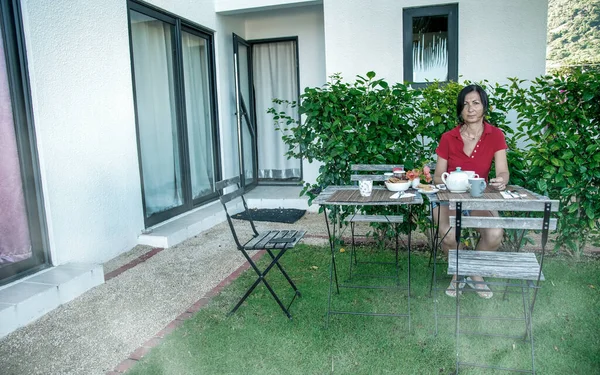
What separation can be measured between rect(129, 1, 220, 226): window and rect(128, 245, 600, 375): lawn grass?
2238 mm

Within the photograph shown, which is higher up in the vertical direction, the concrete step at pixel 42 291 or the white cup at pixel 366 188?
the white cup at pixel 366 188

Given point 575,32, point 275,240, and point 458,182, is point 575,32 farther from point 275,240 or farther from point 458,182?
point 275,240

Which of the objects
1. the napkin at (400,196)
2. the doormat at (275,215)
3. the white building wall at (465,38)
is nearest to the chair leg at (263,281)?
the napkin at (400,196)

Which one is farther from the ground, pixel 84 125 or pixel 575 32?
pixel 575 32

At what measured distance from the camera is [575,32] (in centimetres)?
2077

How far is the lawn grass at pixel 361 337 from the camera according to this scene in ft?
8.25

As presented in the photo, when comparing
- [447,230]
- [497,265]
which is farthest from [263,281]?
[497,265]

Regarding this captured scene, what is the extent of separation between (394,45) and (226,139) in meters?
2.70

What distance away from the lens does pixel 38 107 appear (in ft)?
12.0

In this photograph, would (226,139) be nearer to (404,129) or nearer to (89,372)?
(404,129)

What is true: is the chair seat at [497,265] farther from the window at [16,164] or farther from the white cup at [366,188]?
the window at [16,164]

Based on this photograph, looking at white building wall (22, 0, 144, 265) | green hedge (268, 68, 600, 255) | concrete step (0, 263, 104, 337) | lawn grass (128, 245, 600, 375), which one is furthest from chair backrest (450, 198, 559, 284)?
white building wall (22, 0, 144, 265)

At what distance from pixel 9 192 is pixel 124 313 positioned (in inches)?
52.3

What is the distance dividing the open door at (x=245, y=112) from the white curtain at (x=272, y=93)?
23cm
